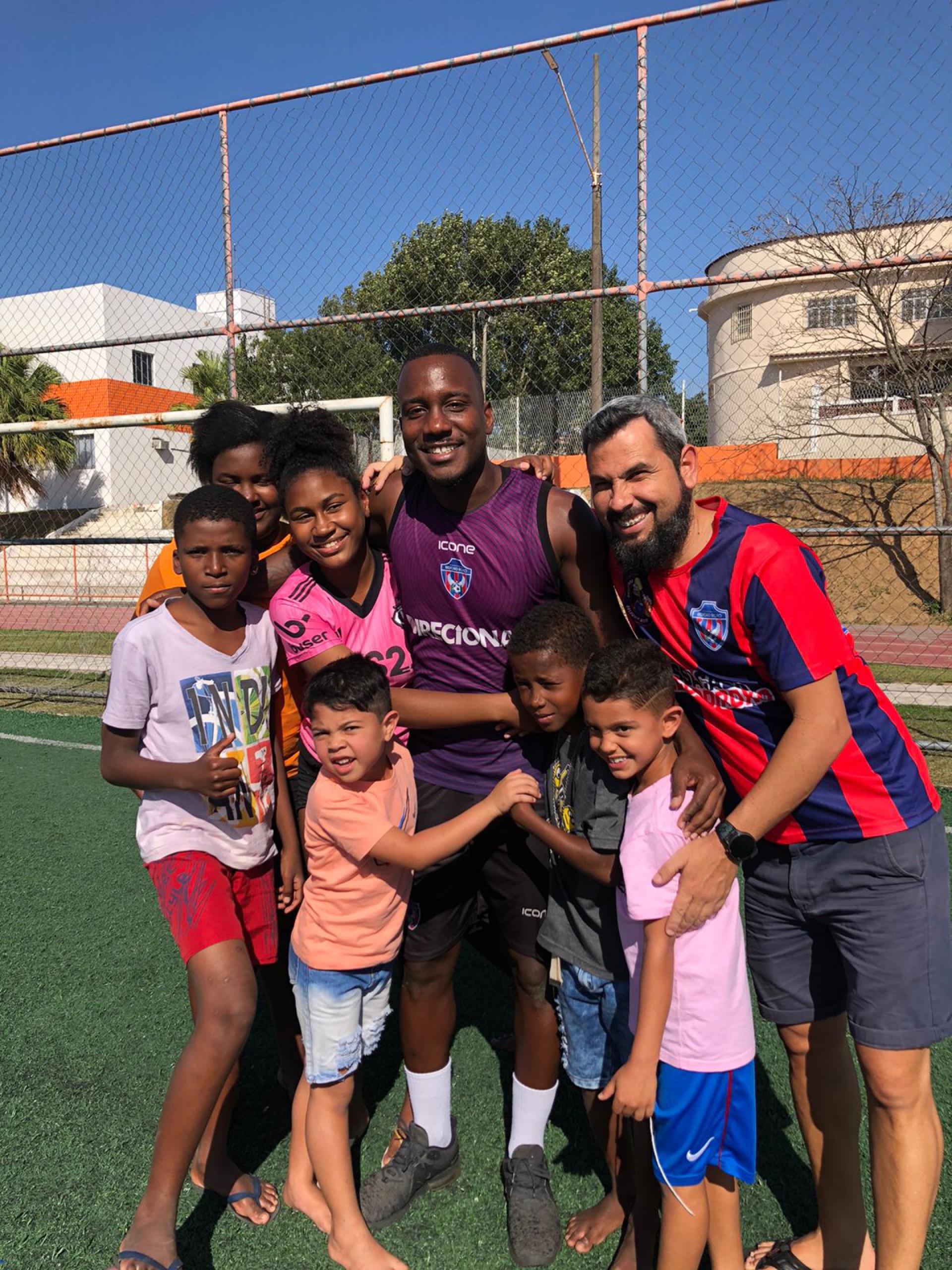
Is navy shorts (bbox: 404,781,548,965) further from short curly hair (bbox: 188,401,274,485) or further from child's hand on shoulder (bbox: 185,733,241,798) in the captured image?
short curly hair (bbox: 188,401,274,485)

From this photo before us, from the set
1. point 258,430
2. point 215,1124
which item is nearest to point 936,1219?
point 215,1124

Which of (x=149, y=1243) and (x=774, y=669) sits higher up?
(x=774, y=669)

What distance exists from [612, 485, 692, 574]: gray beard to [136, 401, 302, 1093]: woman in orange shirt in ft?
3.40

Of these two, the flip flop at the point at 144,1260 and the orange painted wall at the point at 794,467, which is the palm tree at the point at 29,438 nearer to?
the orange painted wall at the point at 794,467

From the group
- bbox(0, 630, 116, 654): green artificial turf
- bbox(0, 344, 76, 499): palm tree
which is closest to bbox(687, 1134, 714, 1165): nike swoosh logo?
bbox(0, 630, 116, 654): green artificial turf

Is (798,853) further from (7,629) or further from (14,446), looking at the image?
(14,446)

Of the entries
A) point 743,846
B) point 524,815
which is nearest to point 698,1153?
point 743,846

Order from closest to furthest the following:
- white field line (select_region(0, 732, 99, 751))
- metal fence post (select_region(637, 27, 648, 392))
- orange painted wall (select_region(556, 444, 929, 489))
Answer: metal fence post (select_region(637, 27, 648, 392))
white field line (select_region(0, 732, 99, 751))
orange painted wall (select_region(556, 444, 929, 489))

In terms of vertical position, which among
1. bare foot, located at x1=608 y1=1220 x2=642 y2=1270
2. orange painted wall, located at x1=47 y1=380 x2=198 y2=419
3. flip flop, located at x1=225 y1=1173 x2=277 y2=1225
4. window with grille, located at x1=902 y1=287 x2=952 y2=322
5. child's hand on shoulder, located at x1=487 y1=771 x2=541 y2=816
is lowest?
flip flop, located at x1=225 y1=1173 x2=277 y2=1225

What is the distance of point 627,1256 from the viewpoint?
→ 2047 mm

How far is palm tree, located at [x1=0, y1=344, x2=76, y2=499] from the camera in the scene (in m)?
23.0

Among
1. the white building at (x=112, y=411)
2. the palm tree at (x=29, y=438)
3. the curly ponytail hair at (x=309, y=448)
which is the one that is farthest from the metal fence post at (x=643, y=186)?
the palm tree at (x=29, y=438)

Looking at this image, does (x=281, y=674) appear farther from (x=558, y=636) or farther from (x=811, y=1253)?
(x=811, y=1253)

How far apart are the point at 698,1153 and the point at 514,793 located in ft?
2.71
